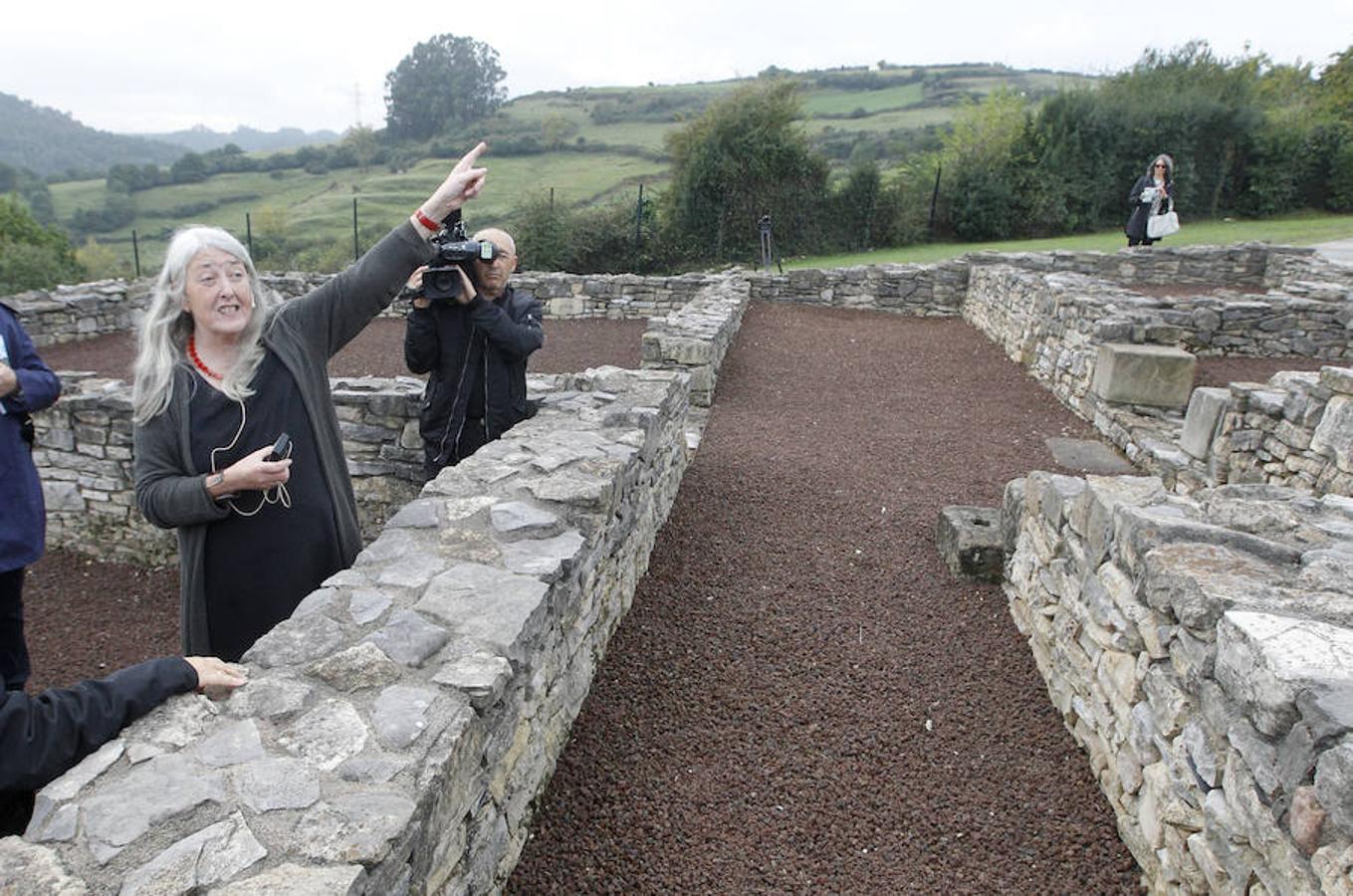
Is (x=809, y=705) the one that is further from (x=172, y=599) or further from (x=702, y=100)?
(x=702, y=100)

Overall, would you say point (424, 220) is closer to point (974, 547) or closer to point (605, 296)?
point (974, 547)

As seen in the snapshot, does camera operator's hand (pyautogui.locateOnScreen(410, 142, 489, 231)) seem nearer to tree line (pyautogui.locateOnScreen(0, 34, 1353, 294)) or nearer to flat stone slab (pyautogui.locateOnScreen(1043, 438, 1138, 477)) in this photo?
flat stone slab (pyautogui.locateOnScreen(1043, 438, 1138, 477))

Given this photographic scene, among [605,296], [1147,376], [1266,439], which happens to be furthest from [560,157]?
[1266,439]

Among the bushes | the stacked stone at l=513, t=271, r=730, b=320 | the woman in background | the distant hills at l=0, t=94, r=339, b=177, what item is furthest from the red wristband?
the distant hills at l=0, t=94, r=339, b=177

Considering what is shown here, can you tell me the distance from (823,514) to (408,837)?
4.36 meters

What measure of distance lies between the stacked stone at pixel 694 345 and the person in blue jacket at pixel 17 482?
184 inches

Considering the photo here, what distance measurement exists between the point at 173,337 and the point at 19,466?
133 centimetres

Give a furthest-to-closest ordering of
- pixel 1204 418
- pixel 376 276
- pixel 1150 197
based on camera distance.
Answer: pixel 1150 197
pixel 1204 418
pixel 376 276

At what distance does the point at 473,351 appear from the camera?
4.34 meters

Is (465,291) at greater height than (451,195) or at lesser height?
lesser

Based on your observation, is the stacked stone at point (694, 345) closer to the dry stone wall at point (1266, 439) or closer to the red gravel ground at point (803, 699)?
the red gravel ground at point (803, 699)

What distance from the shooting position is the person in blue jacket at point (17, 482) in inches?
132

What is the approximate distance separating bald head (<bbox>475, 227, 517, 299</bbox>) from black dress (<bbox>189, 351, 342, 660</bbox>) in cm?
151

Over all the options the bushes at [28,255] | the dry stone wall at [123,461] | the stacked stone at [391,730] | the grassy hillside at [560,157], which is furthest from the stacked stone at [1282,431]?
the grassy hillside at [560,157]
